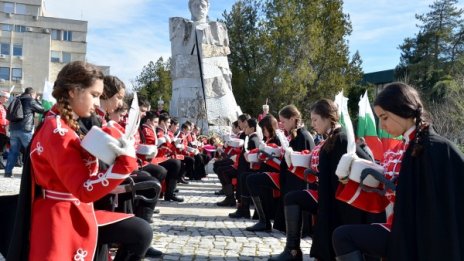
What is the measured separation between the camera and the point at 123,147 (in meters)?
2.78

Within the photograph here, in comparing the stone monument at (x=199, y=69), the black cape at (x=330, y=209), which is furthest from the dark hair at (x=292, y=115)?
the stone monument at (x=199, y=69)

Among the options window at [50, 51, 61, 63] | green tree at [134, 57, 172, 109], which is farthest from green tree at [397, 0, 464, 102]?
window at [50, 51, 61, 63]

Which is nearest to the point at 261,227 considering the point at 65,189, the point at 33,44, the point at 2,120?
the point at 65,189

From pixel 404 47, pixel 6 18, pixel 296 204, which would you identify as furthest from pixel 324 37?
pixel 6 18

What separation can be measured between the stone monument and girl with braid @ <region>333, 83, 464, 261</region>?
2463 centimetres

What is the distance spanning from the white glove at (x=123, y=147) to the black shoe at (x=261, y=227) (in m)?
4.93

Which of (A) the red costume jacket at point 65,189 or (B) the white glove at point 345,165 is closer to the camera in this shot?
(A) the red costume jacket at point 65,189

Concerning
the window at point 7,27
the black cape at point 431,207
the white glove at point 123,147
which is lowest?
Answer: the black cape at point 431,207

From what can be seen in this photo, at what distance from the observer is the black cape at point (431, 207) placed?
2926mm

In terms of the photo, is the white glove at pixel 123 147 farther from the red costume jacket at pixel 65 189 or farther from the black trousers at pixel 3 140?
the black trousers at pixel 3 140

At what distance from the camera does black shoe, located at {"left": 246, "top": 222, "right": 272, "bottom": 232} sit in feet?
24.6

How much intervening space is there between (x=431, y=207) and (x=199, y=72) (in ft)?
85.1

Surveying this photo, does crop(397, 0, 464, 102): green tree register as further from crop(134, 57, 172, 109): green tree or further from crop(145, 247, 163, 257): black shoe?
crop(145, 247, 163, 257): black shoe

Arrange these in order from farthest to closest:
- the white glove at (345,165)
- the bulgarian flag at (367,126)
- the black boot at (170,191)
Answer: the black boot at (170,191) < the bulgarian flag at (367,126) < the white glove at (345,165)
